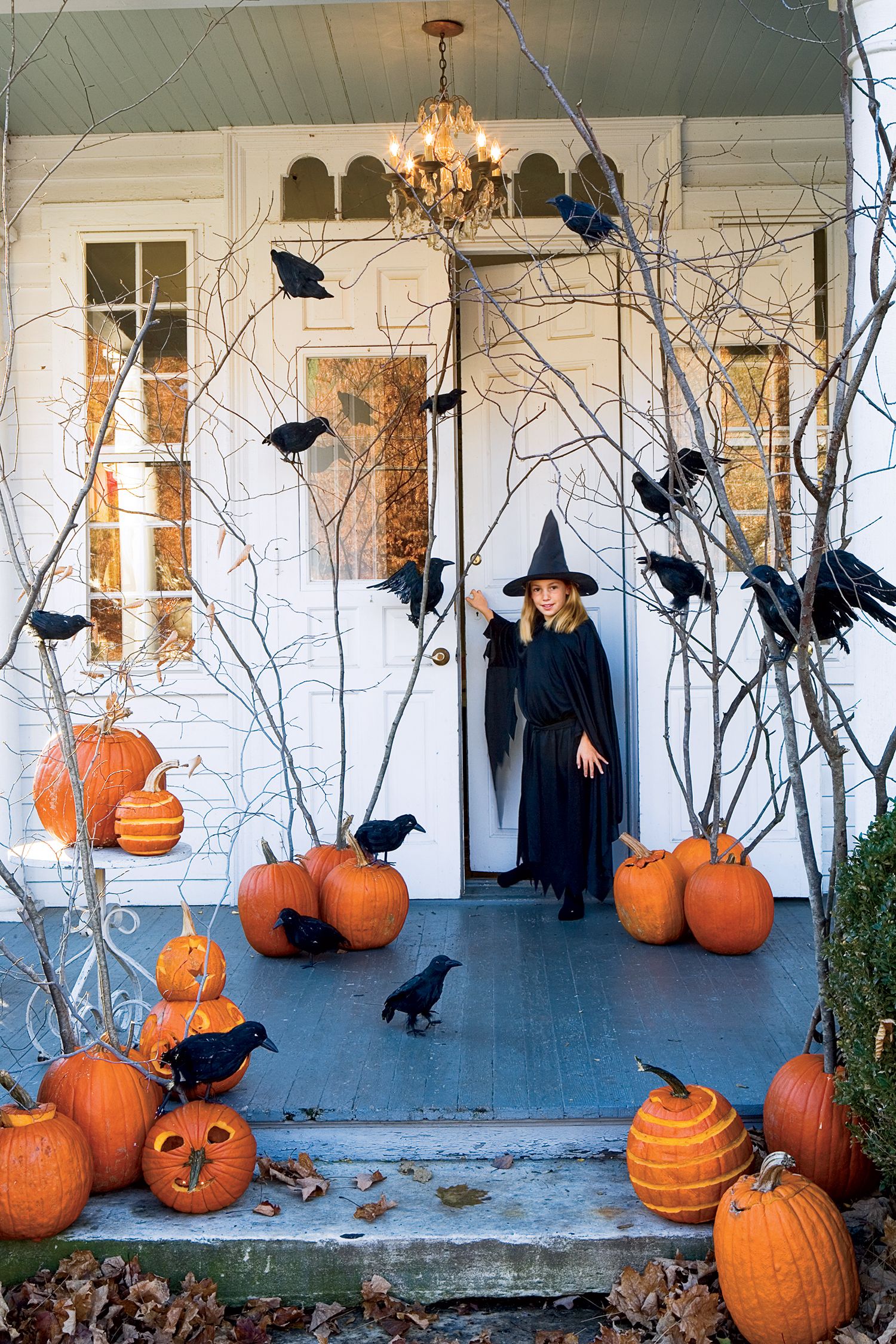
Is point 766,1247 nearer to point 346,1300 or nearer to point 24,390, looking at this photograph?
point 346,1300

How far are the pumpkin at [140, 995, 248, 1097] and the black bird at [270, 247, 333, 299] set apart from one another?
98.9 inches

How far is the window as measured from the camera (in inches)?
209

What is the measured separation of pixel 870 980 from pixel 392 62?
13.1 ft

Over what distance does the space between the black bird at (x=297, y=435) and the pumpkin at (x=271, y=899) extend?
1.63m

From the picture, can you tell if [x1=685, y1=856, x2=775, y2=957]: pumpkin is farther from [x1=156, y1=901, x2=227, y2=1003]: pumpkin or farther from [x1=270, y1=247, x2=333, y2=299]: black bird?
[x1=270, y1=247, x2=333, y2=299]: black bird

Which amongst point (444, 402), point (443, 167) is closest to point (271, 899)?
point (444, 402)

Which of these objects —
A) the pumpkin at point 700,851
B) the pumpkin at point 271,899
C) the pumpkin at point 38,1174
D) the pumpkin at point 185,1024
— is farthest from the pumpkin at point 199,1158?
the pumpkin at point 700,851

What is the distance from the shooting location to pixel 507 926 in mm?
4941

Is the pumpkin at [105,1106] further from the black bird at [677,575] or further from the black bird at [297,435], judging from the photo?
the black bird at [297,435]

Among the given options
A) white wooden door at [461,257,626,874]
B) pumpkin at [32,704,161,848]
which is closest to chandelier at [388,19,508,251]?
white wooden door at [461,257,626,874]

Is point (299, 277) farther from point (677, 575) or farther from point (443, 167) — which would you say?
point (677, 575)

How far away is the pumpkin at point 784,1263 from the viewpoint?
2.28 metres

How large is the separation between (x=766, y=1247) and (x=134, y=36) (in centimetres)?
459

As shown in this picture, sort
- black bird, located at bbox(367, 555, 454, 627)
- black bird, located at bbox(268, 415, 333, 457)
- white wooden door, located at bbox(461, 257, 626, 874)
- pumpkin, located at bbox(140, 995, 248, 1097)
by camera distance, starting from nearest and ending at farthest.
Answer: pumpkin, located at bbox(140, 995, 248, 1097) → black bird, located at bbox(268, 415, 333, 457) → black bird, located at bbox(367, 555, 454, 627) → white wooden door, located at bbox(461, 257, 626, 874)
